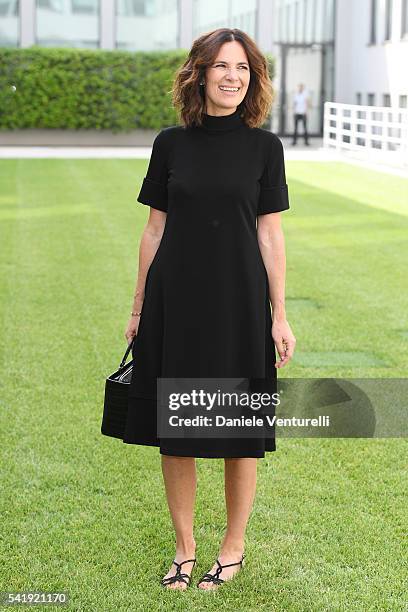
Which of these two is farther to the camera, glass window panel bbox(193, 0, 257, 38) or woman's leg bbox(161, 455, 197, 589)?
glass window panel bbox(193, 0, 257, 38)

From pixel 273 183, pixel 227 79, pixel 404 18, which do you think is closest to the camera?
pixel 227 79

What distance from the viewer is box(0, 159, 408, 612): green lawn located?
430cm

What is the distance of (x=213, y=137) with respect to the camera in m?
3.98

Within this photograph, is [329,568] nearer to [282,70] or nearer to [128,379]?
[128,379]

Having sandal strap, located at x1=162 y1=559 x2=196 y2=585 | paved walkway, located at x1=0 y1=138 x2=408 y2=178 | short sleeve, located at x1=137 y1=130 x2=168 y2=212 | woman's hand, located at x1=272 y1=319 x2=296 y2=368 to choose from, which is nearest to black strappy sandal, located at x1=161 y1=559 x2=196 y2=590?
sandal strap, located at x1=162 y1=559 x2=196 y2=585

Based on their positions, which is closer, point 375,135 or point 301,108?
point 375,135

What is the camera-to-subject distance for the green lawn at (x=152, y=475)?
430 cm

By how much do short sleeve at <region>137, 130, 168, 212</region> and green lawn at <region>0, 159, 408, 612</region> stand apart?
1300mm

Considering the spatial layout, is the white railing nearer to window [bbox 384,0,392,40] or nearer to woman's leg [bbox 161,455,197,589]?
window [bbox 384,0,392,40]

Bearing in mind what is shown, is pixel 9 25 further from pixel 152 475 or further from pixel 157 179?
pixel 157 179

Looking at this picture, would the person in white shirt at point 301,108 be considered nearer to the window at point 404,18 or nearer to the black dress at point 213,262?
the window at point 404,18

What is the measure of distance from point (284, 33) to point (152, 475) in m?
32.7

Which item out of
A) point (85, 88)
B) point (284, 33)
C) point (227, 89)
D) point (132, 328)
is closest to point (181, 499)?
point (132, 328)

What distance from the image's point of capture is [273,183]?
13.2ft
